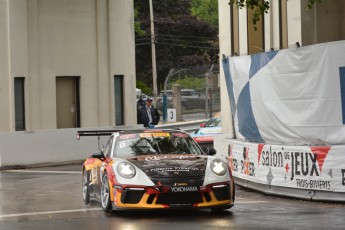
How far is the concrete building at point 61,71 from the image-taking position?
2698 centimetres

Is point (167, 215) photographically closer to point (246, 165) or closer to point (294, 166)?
point (294, 166)

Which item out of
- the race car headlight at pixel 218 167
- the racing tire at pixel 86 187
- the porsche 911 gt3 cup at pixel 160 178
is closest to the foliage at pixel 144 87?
the racing tire at pixel 86 187

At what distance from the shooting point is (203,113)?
56.2 meters

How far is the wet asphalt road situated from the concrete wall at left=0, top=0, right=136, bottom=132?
9.57m

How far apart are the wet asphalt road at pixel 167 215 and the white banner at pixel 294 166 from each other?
32 cm

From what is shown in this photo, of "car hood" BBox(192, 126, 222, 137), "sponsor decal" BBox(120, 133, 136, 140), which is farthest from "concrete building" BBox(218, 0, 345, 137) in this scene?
"sponsor decal" BBox(120, 133, 136, 140)

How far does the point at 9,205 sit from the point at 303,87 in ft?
18.2

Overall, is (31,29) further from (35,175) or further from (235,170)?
(235,170)

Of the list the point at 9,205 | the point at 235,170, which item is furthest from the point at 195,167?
the point at 235,170

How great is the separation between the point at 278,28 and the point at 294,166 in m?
5.62

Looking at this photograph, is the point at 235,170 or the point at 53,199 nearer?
the point at 53,199

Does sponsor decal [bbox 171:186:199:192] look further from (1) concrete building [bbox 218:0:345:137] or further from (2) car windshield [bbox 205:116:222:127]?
(2) car windshield [bbox 205:116:222:127]

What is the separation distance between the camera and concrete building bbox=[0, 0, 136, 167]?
27.0m

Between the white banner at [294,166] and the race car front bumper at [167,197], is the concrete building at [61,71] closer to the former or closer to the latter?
the white banner at [294,166]
